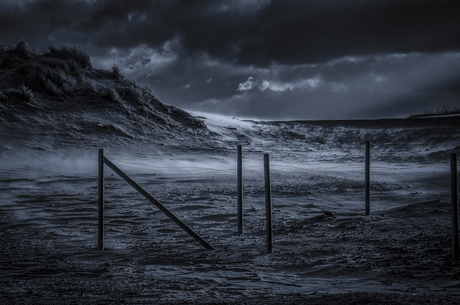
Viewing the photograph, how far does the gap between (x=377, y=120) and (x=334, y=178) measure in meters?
20.8

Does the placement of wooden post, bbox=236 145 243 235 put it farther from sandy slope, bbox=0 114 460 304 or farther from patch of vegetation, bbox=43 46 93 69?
patch of vegetation, bbox=43 46 93 69

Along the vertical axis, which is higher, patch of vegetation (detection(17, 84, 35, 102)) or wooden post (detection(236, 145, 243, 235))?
patch of vegetation (detection(17, 84, 35, 102))

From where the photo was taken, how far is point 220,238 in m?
8.93

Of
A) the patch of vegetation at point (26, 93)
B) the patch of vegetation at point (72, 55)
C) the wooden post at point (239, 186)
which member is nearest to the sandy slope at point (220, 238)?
the wooden post at point (239, 186)

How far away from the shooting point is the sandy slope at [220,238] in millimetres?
5770

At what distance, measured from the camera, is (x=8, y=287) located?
19.1 feet

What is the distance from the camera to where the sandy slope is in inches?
227

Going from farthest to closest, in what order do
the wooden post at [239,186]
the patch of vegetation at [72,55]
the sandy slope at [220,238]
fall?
1. the patch of vegetation at [72,55]
2. the wooden post at [239,186]
3. the sandy slope at [220,238]

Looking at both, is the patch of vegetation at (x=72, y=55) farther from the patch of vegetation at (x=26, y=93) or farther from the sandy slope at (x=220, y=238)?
the sandy slope at (x=220, y=238)

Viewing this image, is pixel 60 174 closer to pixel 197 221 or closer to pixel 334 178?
pixel 197 221

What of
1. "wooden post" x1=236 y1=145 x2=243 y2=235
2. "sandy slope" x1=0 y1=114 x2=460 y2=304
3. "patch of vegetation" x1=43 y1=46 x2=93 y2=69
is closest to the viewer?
"sandy slope" x1=0 y1=114 x2=460 y2=304

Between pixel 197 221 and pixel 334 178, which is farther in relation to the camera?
pixel 334 178

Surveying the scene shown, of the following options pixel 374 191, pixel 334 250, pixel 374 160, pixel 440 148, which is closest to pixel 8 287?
pixel 334 250

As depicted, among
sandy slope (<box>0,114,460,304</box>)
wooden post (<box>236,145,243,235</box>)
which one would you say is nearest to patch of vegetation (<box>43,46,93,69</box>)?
sandy slope (<box>0,114,460,304</box>)
